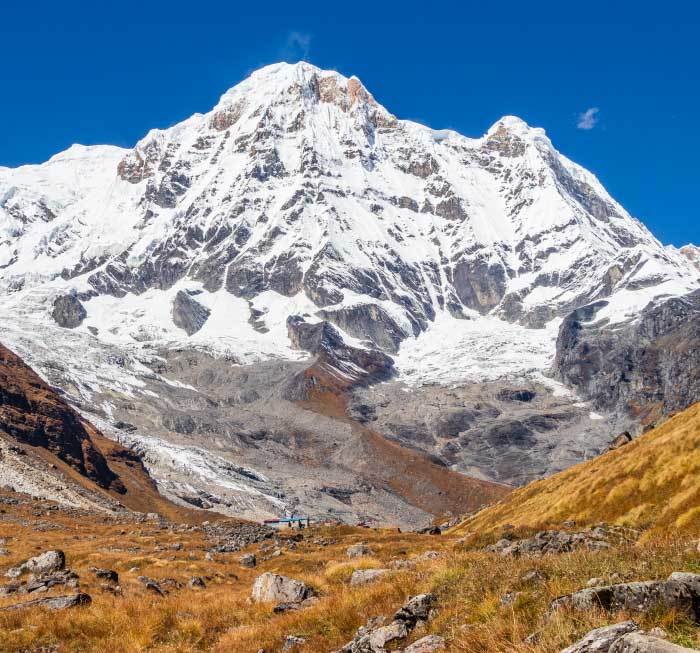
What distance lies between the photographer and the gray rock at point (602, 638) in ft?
25.8

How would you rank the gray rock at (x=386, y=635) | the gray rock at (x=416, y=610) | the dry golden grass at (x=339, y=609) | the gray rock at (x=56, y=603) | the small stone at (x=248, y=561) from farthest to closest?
the small stone at (x=248, y=561), the gray rock at (x=56, y=603), the gray rock at (x=416, y=610), the gray rock at (x=386, y=635), the dry golden grass at (x=339, y=609)

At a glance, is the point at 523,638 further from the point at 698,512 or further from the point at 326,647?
the point at 698,512

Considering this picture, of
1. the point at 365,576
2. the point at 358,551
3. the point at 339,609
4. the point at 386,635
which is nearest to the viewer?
the point at 386,635

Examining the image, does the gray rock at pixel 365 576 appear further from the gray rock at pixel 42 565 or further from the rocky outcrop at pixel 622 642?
the gray rock at pixel 42 565

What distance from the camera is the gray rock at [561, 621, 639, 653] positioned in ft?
25.8

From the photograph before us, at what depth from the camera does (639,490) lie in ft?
160

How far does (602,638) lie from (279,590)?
13180 mm

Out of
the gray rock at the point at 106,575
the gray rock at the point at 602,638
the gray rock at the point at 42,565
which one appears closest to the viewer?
the gray rock at the point at 602,638

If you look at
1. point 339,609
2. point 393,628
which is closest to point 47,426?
point 339,609

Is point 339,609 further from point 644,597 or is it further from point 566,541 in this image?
point 566,541

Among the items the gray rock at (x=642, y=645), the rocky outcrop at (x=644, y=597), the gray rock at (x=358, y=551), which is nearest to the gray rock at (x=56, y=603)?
the rocky outcrop at (x=644, y=597)

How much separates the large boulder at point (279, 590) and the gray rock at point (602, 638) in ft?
38.8

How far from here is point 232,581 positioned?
31766mm

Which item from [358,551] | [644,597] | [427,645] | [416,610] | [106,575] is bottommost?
[106,575]
